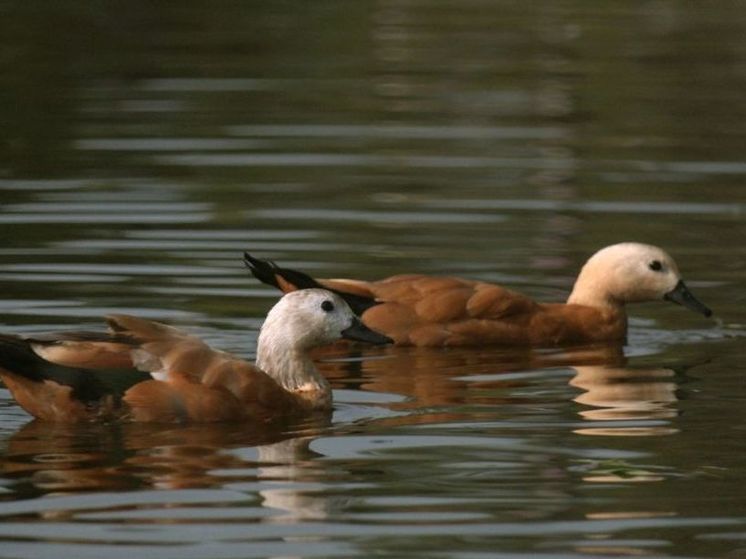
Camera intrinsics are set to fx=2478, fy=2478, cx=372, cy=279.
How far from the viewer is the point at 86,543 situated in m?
8.88

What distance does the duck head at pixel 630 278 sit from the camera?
1443cm

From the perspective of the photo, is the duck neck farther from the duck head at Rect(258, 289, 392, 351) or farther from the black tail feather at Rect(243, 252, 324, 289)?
the black tail feather at Rect(243, 252, 324, 289)

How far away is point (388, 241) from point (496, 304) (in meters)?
2.79

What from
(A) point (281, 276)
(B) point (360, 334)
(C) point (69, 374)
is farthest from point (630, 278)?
(C) point (69, 374)

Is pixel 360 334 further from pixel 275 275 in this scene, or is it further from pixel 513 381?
pixel 275 275

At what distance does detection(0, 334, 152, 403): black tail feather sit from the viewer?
10.9 m

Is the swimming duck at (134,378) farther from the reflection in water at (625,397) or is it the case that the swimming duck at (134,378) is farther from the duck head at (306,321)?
the reflection in water at (625,397)

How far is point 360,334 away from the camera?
39.9 ft

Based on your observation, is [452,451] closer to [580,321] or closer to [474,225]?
[580,321]

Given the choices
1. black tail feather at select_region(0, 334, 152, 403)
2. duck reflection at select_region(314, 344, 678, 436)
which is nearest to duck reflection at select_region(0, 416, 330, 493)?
black tail feather at select_region(0, 334, 152, 403)

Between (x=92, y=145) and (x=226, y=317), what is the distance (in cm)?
715

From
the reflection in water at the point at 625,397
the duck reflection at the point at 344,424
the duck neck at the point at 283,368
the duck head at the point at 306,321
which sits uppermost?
the duck head at the point at 306,321

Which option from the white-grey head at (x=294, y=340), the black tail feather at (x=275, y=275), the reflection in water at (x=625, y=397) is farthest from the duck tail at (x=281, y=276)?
the reflection in water at (x=625, y=397)

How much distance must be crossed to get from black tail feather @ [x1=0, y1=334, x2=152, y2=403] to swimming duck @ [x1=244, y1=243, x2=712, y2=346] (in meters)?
2.22
